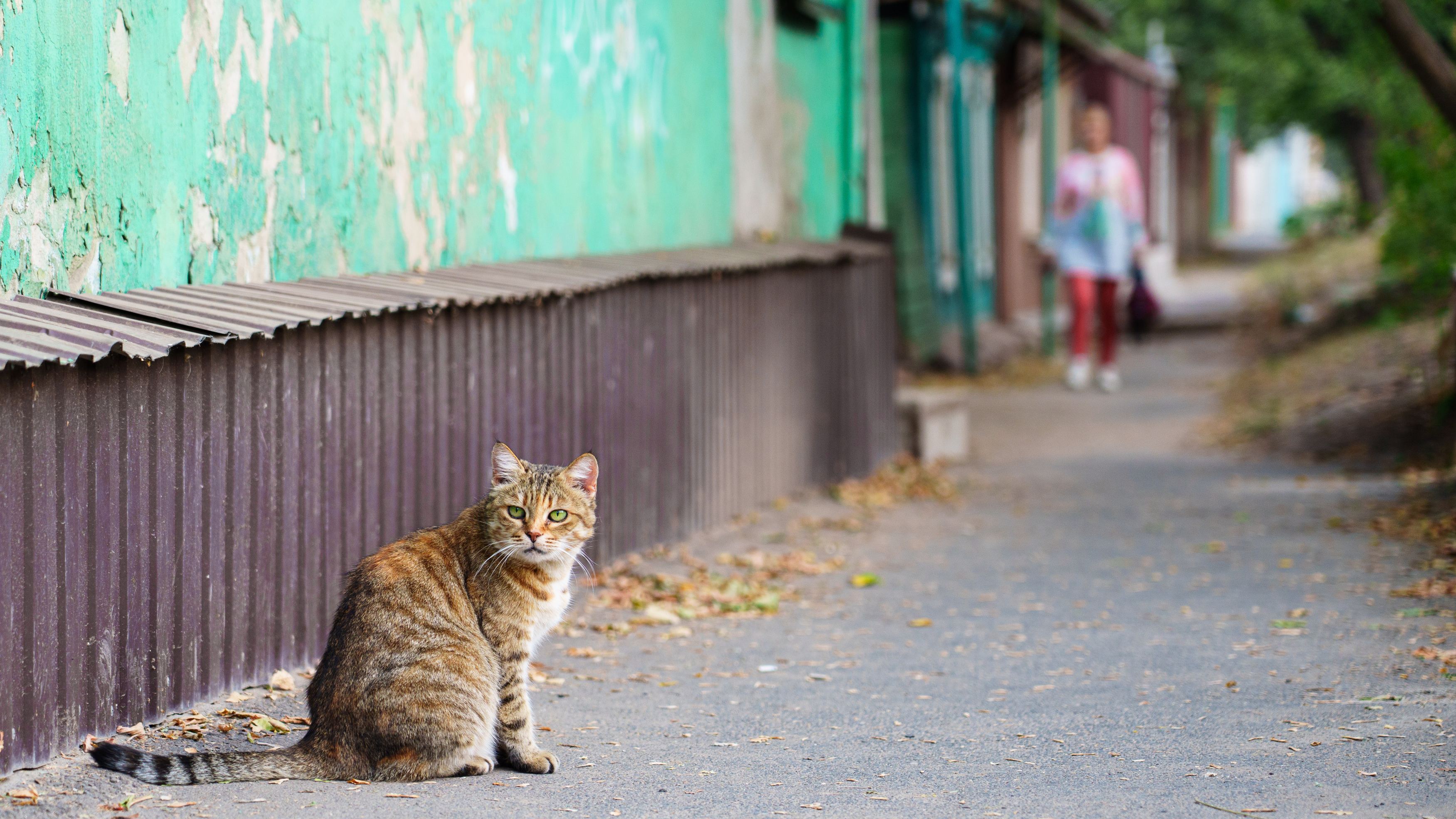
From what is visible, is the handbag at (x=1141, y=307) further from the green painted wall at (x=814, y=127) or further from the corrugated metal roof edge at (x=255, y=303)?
the corrugated metal roof edge at (x=255, y=303)

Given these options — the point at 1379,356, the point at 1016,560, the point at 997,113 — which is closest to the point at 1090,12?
the point at 997,113

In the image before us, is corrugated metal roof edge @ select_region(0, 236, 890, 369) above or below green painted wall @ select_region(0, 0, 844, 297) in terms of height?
→ below

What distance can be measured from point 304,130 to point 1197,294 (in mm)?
23145

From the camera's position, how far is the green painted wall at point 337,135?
4570 mm

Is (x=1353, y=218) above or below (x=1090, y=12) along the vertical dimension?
below

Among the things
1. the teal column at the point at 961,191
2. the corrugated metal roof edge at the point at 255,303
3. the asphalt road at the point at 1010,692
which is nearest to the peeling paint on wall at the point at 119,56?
the corrugated metal roof edge at the point at 255,303

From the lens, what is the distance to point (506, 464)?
15.8 ft

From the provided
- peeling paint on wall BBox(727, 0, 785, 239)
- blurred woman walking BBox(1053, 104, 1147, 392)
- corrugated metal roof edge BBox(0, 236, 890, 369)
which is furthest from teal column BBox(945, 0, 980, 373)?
corrugated metal roof edge BBox(0, 236, 890, 369)

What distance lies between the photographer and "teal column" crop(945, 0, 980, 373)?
15250mm

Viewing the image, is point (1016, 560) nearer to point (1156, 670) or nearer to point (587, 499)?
point (1156, 670)

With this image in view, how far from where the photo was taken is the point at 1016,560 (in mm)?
8258

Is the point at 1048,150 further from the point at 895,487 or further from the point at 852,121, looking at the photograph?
the point at 895,487

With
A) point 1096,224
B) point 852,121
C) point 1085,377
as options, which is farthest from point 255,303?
point 1085,377

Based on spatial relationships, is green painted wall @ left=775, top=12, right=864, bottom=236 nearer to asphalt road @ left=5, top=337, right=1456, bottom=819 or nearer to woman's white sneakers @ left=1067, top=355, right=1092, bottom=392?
asphalt road @ left=5, top=337, right=1456, bottom=819
